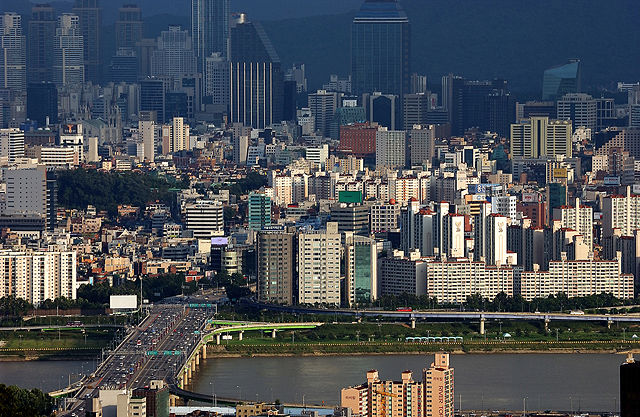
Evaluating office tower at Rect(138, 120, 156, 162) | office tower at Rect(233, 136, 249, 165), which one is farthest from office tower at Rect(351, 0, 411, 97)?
office tower at Rect(233, 136, 249, 165)

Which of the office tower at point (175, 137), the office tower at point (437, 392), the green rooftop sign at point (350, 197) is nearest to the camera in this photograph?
the office tower at point (437, 392)

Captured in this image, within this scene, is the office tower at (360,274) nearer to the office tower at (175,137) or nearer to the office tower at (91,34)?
the office tower at (175,137)

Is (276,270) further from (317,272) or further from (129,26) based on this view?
(129,26)

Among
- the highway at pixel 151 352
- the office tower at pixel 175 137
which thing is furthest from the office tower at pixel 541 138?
the highway at pixel 151 352

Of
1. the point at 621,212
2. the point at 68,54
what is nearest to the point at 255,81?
the point at 68,54

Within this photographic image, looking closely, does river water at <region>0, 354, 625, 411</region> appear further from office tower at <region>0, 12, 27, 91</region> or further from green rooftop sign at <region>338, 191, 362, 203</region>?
office tower at <region>0, 12, 27, 91</region>

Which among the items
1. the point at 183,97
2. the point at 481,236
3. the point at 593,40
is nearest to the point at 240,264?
the point at 481,236
